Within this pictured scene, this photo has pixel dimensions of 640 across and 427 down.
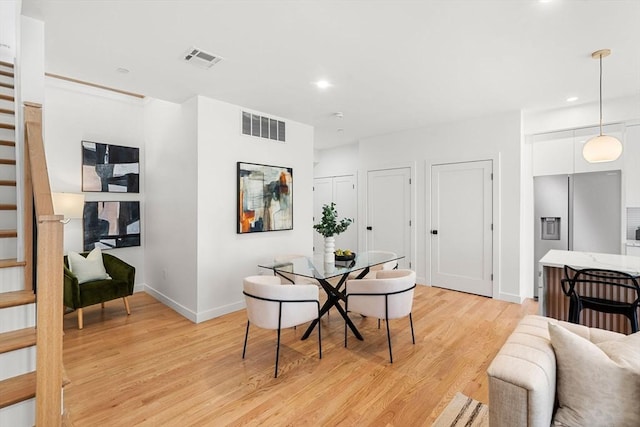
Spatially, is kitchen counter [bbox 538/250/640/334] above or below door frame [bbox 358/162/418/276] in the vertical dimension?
below

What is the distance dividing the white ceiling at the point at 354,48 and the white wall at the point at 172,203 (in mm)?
513

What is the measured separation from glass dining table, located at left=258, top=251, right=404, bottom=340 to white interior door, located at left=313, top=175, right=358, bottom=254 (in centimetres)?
274

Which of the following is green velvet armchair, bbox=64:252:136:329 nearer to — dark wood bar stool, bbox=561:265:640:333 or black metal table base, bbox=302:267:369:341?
black metal table base, bbox=302:267:369:341

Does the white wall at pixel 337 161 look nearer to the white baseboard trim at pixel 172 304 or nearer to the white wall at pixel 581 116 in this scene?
the white wall at pixel 581 116

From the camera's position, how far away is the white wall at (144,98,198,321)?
3.71 metres

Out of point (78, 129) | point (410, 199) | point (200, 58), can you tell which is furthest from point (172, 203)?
point (410, 199)

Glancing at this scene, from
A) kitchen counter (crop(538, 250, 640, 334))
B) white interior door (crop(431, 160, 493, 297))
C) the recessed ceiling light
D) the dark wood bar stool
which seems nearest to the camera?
the dark wood bar stool

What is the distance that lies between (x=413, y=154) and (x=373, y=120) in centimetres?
102

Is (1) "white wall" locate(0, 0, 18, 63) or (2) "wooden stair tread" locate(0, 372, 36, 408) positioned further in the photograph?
(1) "white wall" locate(0, 0, 18, 63)

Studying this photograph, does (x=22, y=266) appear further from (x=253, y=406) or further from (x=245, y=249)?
(x=245, y=249)

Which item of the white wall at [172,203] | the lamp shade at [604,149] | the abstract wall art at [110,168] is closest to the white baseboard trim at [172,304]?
the white wall at [172,203]

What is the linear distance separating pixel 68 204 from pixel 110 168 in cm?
112

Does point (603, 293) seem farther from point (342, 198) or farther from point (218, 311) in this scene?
point (342, 198)

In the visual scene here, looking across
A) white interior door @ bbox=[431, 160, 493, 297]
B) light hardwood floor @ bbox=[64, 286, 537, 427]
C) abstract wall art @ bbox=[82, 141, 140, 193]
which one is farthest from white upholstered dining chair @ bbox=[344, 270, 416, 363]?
abstract wall art @ bbox=[82, 141, 140, 193]
